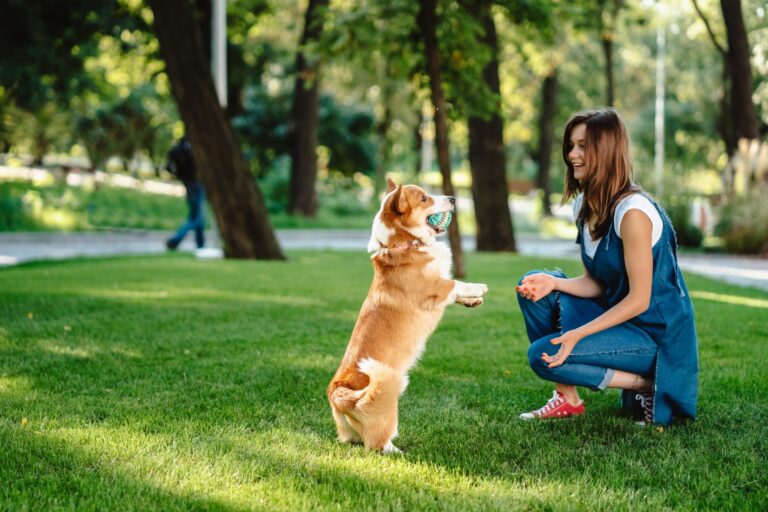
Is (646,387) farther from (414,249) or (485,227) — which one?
(485,227)

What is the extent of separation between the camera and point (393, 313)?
4086 millimetres

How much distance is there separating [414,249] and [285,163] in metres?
25.0

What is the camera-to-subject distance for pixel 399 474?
11.9 ft

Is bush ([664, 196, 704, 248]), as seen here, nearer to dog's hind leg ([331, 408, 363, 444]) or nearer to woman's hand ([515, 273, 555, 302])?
woman's hand ([515, 273, 555, 302])

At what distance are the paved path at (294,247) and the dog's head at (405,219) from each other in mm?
8153

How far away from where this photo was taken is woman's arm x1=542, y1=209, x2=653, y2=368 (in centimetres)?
407

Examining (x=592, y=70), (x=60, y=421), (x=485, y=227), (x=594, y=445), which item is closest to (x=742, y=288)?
(x=485, y=227)

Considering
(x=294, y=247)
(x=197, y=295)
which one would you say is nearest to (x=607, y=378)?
(x=197, y=295)

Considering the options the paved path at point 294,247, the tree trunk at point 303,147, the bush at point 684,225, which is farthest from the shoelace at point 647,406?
the tree trunk at point 303,147

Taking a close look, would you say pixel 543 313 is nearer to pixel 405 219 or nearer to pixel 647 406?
pixel 647 406

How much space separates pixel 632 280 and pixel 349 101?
3172 centimetres

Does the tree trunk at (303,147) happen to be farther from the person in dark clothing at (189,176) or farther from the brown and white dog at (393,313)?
the brown and white dog at (393,313)

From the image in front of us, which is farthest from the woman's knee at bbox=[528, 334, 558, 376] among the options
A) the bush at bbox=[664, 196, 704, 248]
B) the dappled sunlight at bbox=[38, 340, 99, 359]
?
the bush at bbox=[664, 196, 704, 248]

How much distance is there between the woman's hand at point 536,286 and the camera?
4.38 meters
